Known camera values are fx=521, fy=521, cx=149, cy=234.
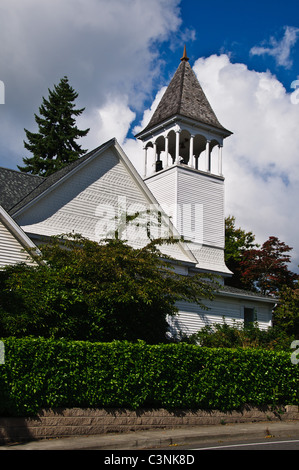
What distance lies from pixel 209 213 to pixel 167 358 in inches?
688

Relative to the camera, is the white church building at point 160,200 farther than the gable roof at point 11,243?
Yes

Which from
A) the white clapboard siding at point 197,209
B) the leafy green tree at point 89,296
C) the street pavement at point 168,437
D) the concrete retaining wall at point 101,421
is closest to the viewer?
the street pavement at point 168,437

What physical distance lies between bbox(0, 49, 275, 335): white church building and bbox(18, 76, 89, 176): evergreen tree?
17227mm

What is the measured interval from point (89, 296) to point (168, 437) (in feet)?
Answer: 15.9

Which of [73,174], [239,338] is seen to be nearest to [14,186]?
[73,174]

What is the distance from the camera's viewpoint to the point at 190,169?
100 feet

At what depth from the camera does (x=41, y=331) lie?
46.5 feet

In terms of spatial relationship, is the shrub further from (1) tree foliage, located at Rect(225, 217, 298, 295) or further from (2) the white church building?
(1) tree foliage, located at Rect(225, 217, 298, 295)

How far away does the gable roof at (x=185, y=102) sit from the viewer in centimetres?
3196

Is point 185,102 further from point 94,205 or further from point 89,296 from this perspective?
point 89,296

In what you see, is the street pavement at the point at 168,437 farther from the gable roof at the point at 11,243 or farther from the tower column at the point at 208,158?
the tower column at the point at 208,158

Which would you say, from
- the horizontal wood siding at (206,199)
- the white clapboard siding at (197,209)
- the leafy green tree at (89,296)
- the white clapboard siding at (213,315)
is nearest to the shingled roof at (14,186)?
the leafy green tree at (89,296)

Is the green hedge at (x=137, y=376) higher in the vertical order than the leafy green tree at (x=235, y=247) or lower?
lower
